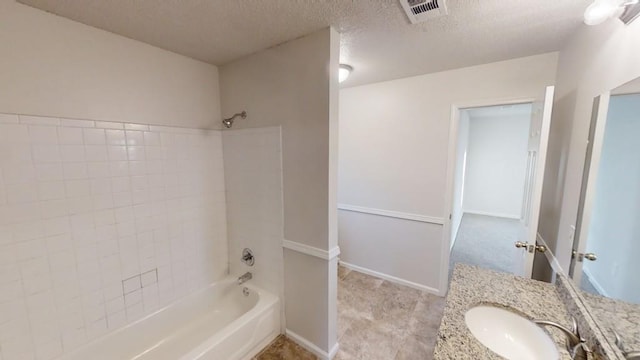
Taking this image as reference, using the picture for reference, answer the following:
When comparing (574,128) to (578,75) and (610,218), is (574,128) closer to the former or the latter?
(578,75)

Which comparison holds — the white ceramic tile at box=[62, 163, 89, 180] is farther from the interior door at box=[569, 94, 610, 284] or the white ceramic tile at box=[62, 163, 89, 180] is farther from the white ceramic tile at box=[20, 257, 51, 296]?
the interior door at box=[569, 94, 610, 284]

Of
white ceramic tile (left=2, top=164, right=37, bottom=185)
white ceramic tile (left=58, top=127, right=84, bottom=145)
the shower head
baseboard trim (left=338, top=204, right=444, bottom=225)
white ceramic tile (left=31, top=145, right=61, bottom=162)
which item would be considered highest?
the shower head

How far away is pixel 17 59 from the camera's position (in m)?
1.26

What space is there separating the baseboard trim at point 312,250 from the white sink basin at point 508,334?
2.79ft

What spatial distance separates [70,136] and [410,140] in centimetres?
270

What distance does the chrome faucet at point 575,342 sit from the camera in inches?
35.8

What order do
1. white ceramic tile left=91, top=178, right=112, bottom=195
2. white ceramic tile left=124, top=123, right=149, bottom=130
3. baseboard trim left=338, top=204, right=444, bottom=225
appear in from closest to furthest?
white ceramic tile left=91, top=178, right=112, bottom=195, white ceramic tile left=124, top=123, right=149, bottom=130, baseboard trim left=338, top=204, right=444, bottom=225

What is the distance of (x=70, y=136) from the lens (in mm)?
1445

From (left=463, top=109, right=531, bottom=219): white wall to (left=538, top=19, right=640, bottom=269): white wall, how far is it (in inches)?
174

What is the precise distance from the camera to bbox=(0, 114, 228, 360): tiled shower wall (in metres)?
1.30

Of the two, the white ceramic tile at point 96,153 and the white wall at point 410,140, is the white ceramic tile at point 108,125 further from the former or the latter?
the white wall at point 410,140

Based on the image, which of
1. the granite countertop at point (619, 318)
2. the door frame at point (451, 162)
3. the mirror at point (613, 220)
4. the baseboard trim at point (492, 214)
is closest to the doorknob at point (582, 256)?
the mirror at point (613, 220)

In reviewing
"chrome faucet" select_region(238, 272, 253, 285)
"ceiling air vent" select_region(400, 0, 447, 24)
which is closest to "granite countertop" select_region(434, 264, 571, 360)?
"ceiling air vent" select_region(400, 0, 447, 24)

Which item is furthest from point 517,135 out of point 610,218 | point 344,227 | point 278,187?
point 278,187
